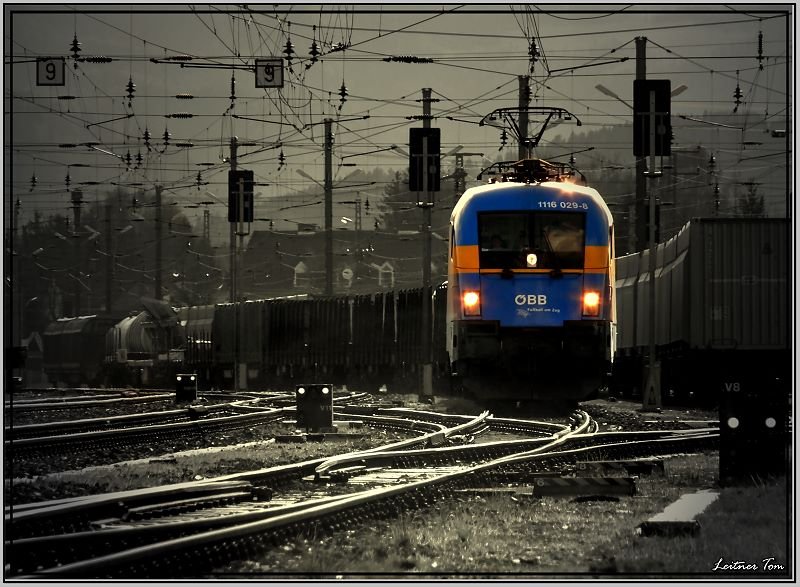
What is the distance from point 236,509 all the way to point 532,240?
8.00m

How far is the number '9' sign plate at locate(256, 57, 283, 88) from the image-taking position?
A: 15055 mm

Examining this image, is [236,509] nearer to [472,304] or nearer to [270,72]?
[270,72]

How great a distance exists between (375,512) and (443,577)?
309cm

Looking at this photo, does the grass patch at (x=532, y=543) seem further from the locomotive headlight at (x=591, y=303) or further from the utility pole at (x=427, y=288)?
the utility pole at (x=427, y=288)

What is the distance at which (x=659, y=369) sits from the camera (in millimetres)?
27344

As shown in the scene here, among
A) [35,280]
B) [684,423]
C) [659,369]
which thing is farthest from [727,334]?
[35,280]

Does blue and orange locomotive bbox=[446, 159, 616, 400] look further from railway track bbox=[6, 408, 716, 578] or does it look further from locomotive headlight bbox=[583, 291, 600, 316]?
railway track bbox=[6, 408, 716, 578]

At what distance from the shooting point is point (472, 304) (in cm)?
1716

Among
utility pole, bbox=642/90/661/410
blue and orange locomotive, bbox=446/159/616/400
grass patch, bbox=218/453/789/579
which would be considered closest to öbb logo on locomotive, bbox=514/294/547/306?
blue and orange locomotive, bbox=446/159/616/400

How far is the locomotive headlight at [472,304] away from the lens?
17.1 metres

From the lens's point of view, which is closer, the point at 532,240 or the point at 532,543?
the point at 532,543

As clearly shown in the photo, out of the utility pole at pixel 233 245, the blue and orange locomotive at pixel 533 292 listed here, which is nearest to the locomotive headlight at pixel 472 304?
the blue and orange locomotive at pixel 533 292

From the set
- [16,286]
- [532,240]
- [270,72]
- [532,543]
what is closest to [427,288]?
[532,240]

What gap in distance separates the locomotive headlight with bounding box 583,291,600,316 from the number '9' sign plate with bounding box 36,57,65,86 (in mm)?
7516
